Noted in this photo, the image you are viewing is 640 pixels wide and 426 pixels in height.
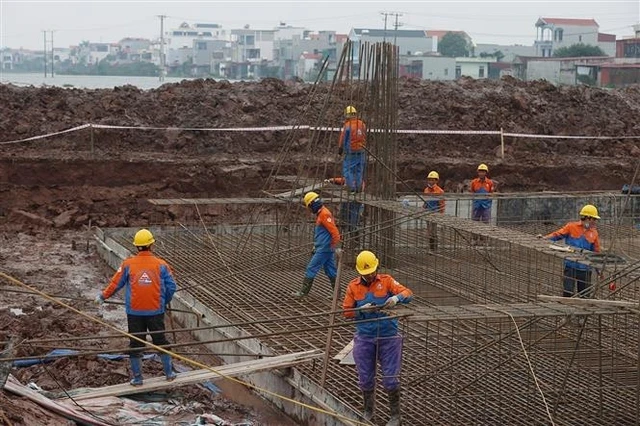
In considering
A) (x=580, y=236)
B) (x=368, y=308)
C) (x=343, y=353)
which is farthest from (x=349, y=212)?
(x=368, y=308)

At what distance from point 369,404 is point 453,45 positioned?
261 ft

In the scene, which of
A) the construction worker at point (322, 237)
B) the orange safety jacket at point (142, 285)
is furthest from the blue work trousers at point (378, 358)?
the construction worker at point (322, 237)

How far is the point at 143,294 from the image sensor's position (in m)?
8.67

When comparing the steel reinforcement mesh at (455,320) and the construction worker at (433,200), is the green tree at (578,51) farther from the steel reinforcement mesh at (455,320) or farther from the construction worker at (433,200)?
the steel reinforcement mesh at (455,320)

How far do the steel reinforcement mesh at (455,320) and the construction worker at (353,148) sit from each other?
783 mm

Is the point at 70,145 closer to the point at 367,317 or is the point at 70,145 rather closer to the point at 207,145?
the point at 207,145

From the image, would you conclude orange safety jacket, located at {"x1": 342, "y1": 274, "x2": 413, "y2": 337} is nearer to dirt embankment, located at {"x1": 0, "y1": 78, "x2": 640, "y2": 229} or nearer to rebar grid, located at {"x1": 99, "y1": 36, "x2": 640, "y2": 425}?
rebar grid, located at {"x1": 99, "y1": 36, "x2": 640, "y2": 425}

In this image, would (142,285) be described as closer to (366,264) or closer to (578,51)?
(366,264)

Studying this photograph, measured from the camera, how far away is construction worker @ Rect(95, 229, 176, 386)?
866 cm

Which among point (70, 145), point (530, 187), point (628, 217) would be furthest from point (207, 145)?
point (628, 217)

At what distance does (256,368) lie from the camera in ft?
29.5

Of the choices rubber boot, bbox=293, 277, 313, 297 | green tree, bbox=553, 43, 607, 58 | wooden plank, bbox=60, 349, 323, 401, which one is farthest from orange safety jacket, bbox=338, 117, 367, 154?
green tree, bbox=553, 43, 607, 58

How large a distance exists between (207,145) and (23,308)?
9737 millimetres

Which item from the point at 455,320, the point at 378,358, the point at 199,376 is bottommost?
the point at 199,376
